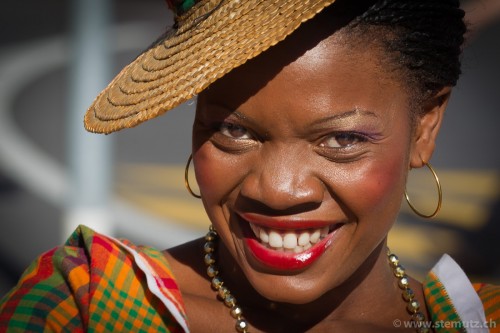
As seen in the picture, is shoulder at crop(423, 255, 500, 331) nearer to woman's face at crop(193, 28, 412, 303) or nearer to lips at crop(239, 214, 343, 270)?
woman's face at crop(193, 28, 412, 303)

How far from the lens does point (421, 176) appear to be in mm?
6344

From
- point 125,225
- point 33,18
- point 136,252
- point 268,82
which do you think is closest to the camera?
point 268,82

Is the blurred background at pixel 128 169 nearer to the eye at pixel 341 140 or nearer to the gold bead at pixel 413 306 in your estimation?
the gold bead at pixel 413 306

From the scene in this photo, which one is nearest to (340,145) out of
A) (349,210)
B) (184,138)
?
(349,210)

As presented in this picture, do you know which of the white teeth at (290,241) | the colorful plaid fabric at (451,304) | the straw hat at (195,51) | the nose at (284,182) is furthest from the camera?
the colorful plaid fabric at (451,304)

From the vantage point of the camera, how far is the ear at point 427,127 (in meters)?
2.30

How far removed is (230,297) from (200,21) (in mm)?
801

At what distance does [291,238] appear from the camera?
2088 millimetres

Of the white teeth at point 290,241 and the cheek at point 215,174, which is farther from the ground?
the cheek at point 215,174

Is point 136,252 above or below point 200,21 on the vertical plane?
below

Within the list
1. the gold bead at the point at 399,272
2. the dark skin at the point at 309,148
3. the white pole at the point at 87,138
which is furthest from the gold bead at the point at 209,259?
the white pole at the point at 87,138

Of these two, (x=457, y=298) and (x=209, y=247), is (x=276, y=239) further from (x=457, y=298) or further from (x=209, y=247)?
(x=457, y=298)

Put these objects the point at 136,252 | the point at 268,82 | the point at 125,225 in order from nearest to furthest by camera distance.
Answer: the point at 268,82 → the point at 136,252 → the point at 125,225

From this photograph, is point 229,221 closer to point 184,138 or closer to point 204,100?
point 204,100
